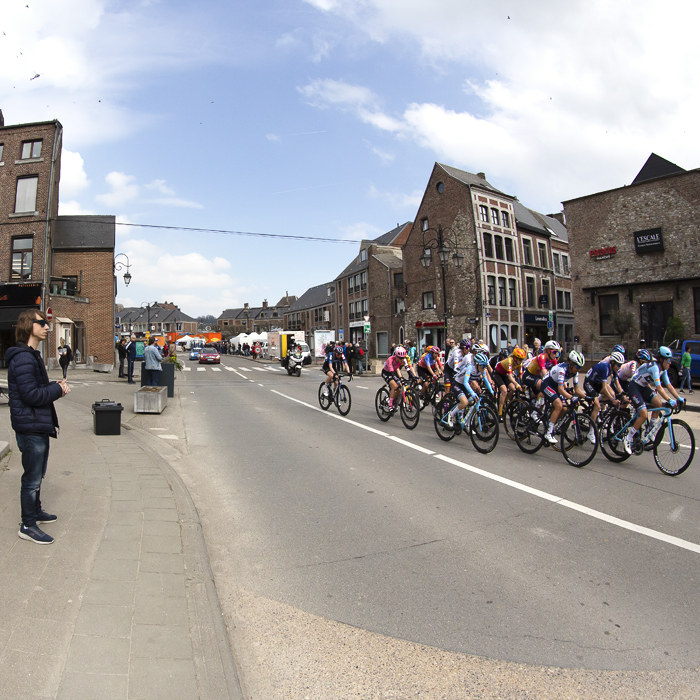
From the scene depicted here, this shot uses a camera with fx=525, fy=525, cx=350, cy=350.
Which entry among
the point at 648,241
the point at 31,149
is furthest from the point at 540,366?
the point at 31,149

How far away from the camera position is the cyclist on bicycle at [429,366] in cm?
1207

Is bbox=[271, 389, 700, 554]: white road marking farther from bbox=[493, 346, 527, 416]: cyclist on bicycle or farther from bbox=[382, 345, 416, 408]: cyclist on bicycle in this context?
bbox=[382, 345, 416, 408]: cyclist on bicycle

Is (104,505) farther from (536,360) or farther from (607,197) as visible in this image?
(607,197)

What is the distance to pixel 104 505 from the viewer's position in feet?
16.7

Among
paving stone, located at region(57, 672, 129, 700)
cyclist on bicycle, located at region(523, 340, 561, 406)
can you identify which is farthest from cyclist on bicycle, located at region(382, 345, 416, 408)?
paving stone, located at region(57, 672, 129, 700)

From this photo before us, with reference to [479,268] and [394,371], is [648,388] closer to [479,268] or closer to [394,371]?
[394,371]

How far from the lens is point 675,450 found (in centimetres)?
694

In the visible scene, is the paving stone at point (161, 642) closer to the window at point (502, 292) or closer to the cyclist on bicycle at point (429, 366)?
the cyclist on bicycle at point (429, 366)

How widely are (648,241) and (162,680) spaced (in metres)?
28.8

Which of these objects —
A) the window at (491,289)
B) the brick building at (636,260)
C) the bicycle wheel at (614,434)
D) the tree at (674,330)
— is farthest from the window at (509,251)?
the bicycle wheel at (614,434)

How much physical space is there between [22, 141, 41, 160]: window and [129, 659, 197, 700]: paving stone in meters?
33.4

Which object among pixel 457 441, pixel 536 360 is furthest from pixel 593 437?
pixel 457 441

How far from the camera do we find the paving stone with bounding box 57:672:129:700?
2.38 meters

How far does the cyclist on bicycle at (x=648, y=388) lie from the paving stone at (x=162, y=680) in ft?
21.6
